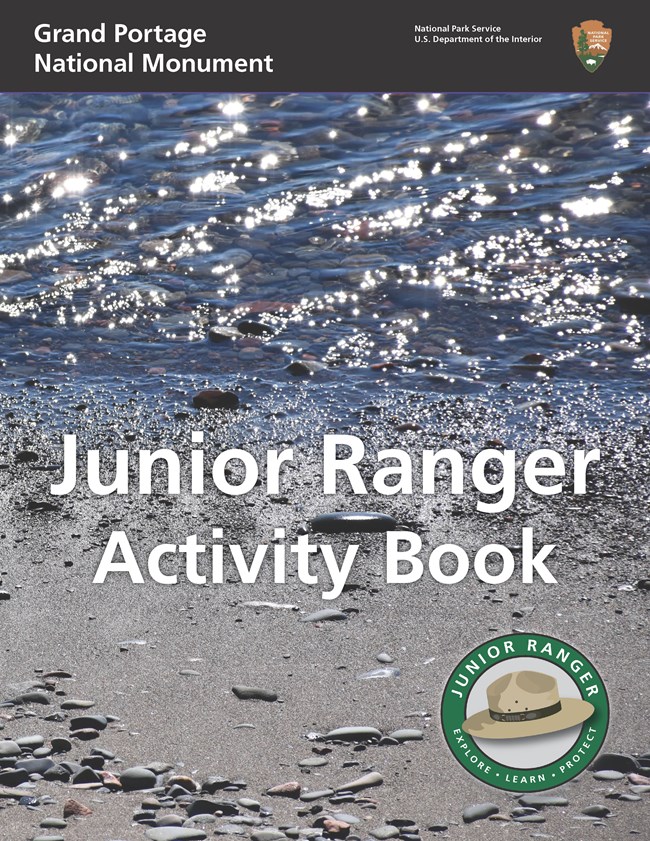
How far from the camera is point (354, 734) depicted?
10.6ft

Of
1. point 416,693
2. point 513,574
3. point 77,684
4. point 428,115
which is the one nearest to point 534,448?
point 513,574

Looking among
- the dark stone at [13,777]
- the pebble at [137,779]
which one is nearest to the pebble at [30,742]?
the dark stone at [13,777]

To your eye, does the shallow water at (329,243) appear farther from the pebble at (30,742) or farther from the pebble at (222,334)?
the pebble at (30,742)

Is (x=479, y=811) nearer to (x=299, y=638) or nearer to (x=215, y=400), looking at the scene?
(x=299, y=638)

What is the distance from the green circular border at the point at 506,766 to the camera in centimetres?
300

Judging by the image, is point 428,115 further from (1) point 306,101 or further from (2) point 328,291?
(2) point 328,291

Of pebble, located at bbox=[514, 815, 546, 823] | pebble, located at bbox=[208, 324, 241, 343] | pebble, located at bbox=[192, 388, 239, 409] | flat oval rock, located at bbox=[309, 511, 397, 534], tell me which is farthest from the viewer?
pebble, located at bbox=[208, 324, 241, 343]

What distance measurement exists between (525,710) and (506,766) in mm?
165

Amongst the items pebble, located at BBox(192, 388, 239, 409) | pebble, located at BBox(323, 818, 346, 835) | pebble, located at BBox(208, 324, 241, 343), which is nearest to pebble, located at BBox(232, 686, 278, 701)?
pebble, located at BBox(323, 818, 346, 835)

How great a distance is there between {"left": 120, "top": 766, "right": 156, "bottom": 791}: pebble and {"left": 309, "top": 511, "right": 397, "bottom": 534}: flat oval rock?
1.60 meters

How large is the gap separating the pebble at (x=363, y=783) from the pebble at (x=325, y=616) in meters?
0.86

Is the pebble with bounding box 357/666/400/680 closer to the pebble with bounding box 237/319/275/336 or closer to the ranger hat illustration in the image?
the ranger hat illustration

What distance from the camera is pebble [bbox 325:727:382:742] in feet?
10.6
